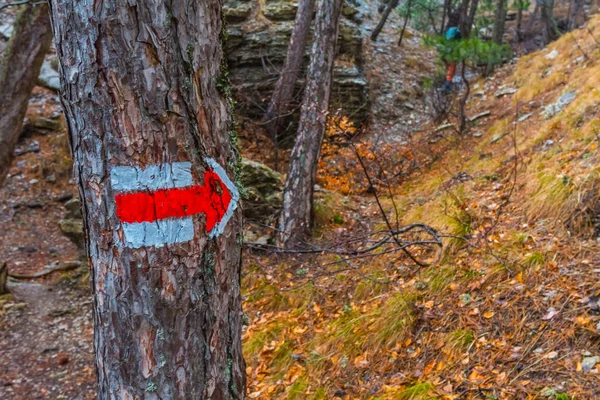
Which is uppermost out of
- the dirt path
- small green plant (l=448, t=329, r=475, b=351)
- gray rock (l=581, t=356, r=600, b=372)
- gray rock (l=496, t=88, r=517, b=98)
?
gray rock (l=496, t=88, r=517, b=98)

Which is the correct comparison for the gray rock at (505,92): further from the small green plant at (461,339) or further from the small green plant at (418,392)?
the small green plant at (418,392)

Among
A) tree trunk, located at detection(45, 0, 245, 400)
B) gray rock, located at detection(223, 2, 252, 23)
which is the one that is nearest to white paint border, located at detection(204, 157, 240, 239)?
tree trunk, located at detection(45, 0, 245, 400)

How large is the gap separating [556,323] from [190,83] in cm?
255

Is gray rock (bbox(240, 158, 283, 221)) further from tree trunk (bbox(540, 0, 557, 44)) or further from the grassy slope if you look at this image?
tree trunk (bbox(540, 0, 557, 44))

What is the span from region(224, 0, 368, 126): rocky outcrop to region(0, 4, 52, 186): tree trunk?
13.6ft

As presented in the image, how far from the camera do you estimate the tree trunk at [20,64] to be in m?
5.27

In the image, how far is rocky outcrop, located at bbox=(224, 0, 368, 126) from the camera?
9531 mm

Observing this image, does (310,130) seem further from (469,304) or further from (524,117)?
(524,117)

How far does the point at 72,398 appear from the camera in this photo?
4.19 meters

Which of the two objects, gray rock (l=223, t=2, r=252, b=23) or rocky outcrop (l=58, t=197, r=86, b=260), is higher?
gray rock (l=223, t=2, r=252, b=23)

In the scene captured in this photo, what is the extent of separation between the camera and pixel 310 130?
18.0 feet

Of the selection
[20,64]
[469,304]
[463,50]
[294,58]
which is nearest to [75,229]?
[20,64]

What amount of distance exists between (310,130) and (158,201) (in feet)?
13.8

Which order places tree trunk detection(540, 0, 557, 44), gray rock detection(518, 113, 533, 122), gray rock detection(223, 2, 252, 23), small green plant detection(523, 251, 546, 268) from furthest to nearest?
tree trunk detection(540, 0, 557, 44) < gray rock detection(223, 2, 252, 23) < gray rock detection(518, 113, 533, 122) < small green plant detection(523, 251, 546, 268)
